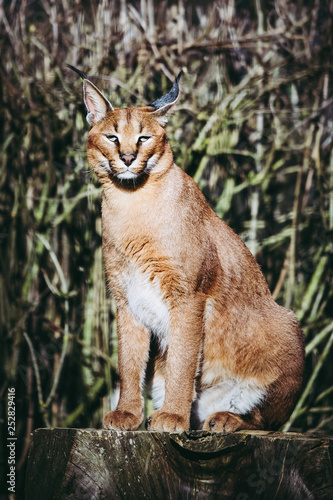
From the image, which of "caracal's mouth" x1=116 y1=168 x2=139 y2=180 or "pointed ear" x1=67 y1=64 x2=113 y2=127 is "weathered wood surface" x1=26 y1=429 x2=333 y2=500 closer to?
"caracal's mouth" x1=116 y1=168 x2=139 y2=180

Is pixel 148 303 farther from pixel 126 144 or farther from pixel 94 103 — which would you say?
pixel 94 103

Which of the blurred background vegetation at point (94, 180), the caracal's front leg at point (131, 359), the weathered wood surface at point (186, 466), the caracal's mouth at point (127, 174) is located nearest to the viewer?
the weathered wood surface at point (186, 466)

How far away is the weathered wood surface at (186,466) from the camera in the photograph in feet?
7.72

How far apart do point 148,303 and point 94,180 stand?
6.73 feet

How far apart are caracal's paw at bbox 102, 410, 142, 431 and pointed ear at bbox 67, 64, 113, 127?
5.06 ft

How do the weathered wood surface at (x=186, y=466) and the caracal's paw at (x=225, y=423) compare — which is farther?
the caracal's paw at (x=225, y=423)

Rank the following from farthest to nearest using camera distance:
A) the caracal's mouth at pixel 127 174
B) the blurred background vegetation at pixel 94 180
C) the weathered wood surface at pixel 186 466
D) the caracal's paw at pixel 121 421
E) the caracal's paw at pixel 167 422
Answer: the blurred background vegetation at pixel 94 180 < the caracal's mouth at pixel 127 174 < the caracal's paw at pixel 121 421 < the caracal's paw at pixel 167 422 < the weathered wood surface at pixel 186 466

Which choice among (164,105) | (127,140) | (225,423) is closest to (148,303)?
(225,423)

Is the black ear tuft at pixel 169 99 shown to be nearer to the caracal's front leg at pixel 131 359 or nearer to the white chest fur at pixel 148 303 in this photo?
the white chest fur at pixel 148 303

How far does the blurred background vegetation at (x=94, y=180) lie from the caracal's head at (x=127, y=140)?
5.52 ft

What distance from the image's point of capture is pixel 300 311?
17.1 feet

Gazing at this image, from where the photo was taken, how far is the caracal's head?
3.22 metres

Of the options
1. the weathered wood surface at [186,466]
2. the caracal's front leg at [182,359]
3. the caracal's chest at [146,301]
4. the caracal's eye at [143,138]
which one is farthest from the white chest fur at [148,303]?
the weathered wood surface at [186,466]

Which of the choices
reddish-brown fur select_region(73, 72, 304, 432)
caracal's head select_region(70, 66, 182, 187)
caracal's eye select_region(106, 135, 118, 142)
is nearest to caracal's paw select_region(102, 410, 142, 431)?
reddish-brown fur select_region(73, 72, 304, 432)
